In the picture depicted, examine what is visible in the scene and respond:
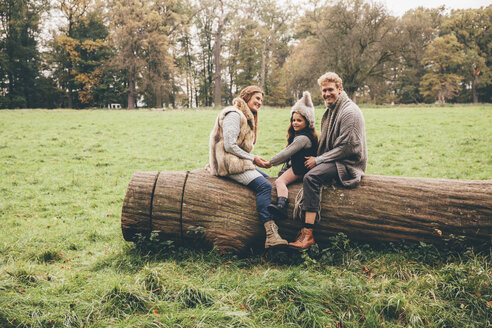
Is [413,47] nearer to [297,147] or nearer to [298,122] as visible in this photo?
[298,122]

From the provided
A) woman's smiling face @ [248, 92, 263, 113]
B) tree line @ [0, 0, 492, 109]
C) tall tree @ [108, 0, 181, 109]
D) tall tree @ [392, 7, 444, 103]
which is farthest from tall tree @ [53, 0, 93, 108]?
woman's smiling face @ [248, 92, 263, 113]

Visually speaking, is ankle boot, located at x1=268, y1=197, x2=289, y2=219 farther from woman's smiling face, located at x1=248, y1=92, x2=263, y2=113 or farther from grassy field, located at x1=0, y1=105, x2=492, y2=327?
woman's smiling face, located at x1=248, y1=92, x2=263, y2=113

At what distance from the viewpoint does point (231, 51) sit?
4834 centimetres

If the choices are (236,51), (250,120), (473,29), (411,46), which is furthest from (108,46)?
(473,29)

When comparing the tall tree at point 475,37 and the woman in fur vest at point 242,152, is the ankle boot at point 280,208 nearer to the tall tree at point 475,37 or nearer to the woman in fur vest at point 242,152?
the woman in fur vest at point 242,152

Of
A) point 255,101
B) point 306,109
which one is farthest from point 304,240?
point 255,101

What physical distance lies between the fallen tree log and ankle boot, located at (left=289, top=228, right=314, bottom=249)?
20 cm

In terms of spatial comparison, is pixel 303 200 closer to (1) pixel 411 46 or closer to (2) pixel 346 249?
(2) pixel 346 249

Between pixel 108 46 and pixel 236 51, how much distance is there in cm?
1823

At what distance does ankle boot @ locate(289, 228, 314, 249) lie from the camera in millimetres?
4191

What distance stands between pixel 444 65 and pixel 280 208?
45.1 metres

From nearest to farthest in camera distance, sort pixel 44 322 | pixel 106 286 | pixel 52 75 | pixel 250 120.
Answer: pixel 44 322 → pixel 106 286 → pixel 250 120 → pixel 52 75

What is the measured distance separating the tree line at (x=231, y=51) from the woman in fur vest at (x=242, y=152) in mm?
27863

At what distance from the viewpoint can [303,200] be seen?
4262mm
